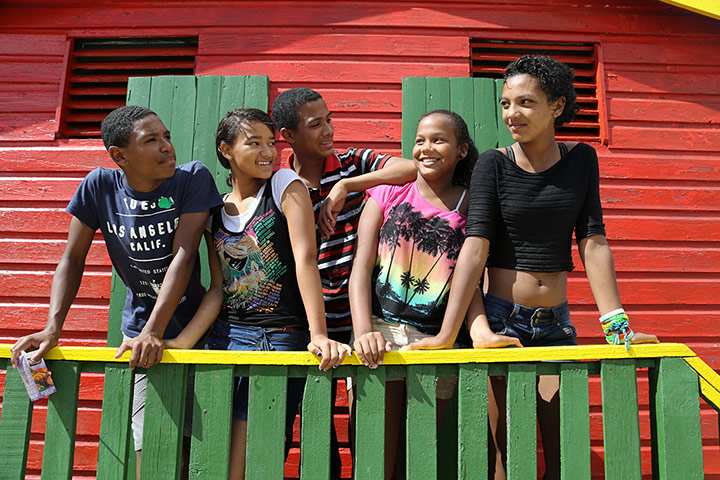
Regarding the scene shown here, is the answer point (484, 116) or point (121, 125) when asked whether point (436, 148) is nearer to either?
point (484, 116)

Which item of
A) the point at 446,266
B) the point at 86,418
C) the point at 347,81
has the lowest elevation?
the point at 86,418

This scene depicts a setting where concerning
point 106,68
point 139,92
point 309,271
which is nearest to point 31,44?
point 106,68

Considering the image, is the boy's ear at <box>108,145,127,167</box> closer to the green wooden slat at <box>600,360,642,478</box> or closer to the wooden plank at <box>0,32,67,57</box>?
the green wooden slat at <box>600,360,642,478</box>

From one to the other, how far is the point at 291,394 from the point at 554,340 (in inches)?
40.9

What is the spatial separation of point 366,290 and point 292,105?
0.99 metres

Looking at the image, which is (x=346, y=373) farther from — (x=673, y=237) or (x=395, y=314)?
(x=673, y=237)

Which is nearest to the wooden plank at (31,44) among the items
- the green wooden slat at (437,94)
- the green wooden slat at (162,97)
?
the green wooden slat at (162,97)

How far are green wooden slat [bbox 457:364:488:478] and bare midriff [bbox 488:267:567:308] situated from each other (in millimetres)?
369

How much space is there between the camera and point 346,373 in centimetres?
198

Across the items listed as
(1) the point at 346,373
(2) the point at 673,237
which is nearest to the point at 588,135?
(2) the point at 673,237

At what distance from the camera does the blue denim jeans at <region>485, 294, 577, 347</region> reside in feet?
7.14

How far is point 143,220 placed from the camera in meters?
2.34

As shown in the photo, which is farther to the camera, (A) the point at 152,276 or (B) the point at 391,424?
(A) the point at 152,276

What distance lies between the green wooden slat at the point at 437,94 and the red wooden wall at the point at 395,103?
579mm
